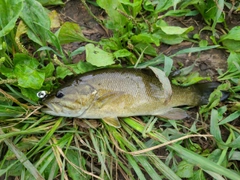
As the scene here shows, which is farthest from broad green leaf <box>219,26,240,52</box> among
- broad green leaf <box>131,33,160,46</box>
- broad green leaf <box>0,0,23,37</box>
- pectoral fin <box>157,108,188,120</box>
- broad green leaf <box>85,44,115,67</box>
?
broad green leaf <box>0,0,23,37</box>

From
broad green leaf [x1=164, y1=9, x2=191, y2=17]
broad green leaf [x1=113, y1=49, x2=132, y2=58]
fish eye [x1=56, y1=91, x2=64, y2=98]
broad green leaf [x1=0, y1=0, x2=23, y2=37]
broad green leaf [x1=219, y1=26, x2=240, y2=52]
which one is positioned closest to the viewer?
broad green leaf [x1=0, y1=0, x2=23, y2=37]

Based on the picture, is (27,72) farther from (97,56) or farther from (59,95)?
(97,56)

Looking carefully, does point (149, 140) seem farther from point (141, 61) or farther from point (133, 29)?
point (133, 29)

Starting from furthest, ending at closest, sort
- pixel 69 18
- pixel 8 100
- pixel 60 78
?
pixel 69 18, pixel 60 78, pixel 8 100

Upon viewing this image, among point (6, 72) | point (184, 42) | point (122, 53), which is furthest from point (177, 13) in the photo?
point (6, 72)

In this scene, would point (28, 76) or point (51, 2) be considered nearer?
point (28, 76)

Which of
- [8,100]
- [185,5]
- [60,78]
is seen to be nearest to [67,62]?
[60,78]

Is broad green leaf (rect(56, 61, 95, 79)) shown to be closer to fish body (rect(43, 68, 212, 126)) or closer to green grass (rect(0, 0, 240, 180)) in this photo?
green grass (rect(0, 0, 240, 180))
